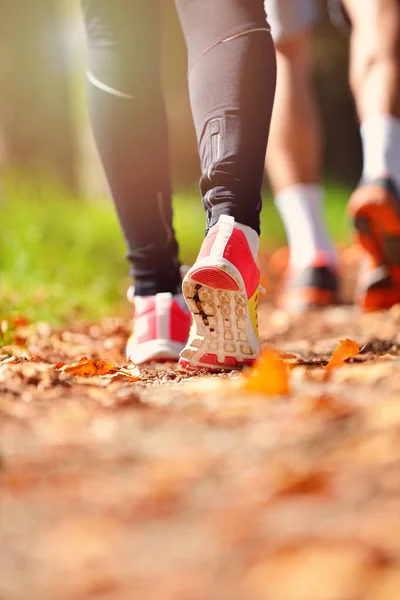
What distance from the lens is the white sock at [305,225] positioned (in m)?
3.14

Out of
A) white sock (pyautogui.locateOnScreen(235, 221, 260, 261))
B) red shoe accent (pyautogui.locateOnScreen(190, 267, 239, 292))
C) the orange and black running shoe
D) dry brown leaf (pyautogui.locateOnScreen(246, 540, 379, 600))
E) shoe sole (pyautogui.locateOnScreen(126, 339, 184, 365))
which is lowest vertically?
the orange and black running shoe

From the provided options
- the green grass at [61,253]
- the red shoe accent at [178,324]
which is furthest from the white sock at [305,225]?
the red shoe accent at [178,324]

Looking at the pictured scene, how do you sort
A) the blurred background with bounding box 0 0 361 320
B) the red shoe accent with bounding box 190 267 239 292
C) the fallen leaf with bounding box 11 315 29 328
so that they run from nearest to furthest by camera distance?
the red shoe accent with bounding box 190 267 239 292 → the fallen leaf with bounding box 11 315 29 328 → the blurred background with bounding box 0 0 361 320

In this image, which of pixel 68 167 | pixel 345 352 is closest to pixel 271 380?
pixel 345 352

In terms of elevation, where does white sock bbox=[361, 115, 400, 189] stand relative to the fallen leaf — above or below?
above

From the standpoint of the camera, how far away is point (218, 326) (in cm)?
157

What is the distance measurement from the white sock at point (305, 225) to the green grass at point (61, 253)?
811 millimetres

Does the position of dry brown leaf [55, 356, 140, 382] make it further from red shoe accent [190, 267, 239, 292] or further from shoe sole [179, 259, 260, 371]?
red shoe accent [190, 267, 239, 292]

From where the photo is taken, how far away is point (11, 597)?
0.70m

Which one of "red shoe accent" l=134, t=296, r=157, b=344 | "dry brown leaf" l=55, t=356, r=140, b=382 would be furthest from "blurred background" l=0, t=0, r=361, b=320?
"dry brown leaf" l=55, t=356, r=140, b=382

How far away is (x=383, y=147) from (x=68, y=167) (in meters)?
3.51

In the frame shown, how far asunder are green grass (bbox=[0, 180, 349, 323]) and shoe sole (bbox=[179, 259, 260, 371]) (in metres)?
1.10

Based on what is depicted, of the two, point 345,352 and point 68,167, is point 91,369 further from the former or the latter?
point 68,167

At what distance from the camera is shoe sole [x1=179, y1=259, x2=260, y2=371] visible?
1526 millimetres
